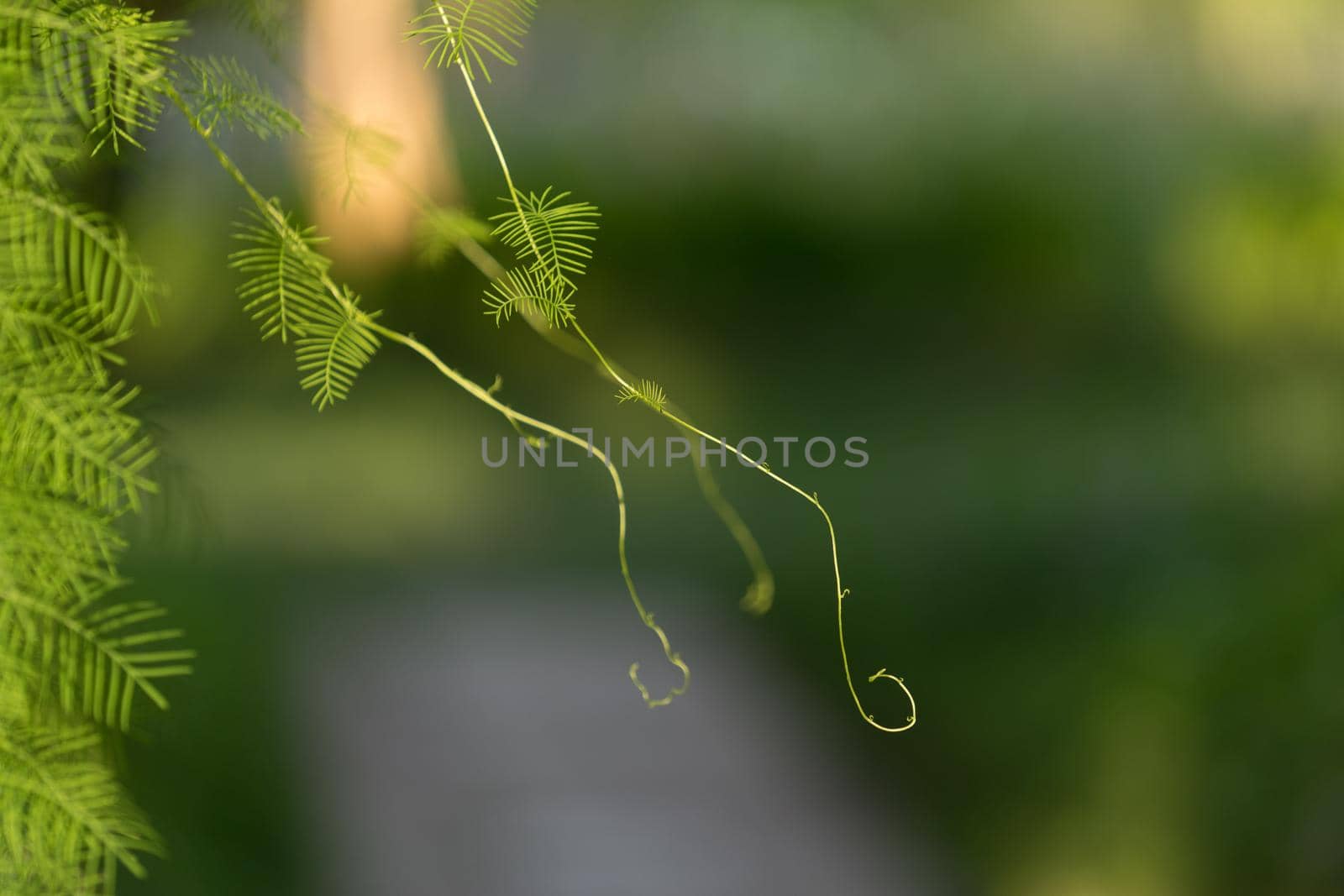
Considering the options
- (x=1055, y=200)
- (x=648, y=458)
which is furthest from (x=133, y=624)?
(x=1055, y=200)

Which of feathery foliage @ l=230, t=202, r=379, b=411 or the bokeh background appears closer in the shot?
feathery foliage @ l=230, t=202, r=379, b=411

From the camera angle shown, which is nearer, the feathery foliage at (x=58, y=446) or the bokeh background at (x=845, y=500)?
the feathery foliage at (x=58, y=446)

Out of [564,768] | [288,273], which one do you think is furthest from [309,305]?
[564,768]

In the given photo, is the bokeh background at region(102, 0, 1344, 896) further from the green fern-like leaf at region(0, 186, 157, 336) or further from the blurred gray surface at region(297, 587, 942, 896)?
the green fern-like leaf at region(0, 186, 157, 336)

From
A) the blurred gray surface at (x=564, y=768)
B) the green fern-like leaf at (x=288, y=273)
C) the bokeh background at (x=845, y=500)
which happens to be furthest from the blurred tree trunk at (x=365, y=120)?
the blurred gray surface at (x=564, y=768)

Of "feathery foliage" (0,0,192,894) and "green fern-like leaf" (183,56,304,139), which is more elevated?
"green fern-like leaf" (183,56,304,139)

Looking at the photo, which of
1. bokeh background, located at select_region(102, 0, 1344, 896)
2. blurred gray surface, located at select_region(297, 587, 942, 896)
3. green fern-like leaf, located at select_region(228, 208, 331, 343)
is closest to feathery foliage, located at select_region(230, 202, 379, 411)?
green fern-like leaf, located at select_region(228, 208, 331, 343)

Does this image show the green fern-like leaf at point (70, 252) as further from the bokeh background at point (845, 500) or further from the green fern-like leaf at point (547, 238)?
the bokeh background at point (845, 500)
